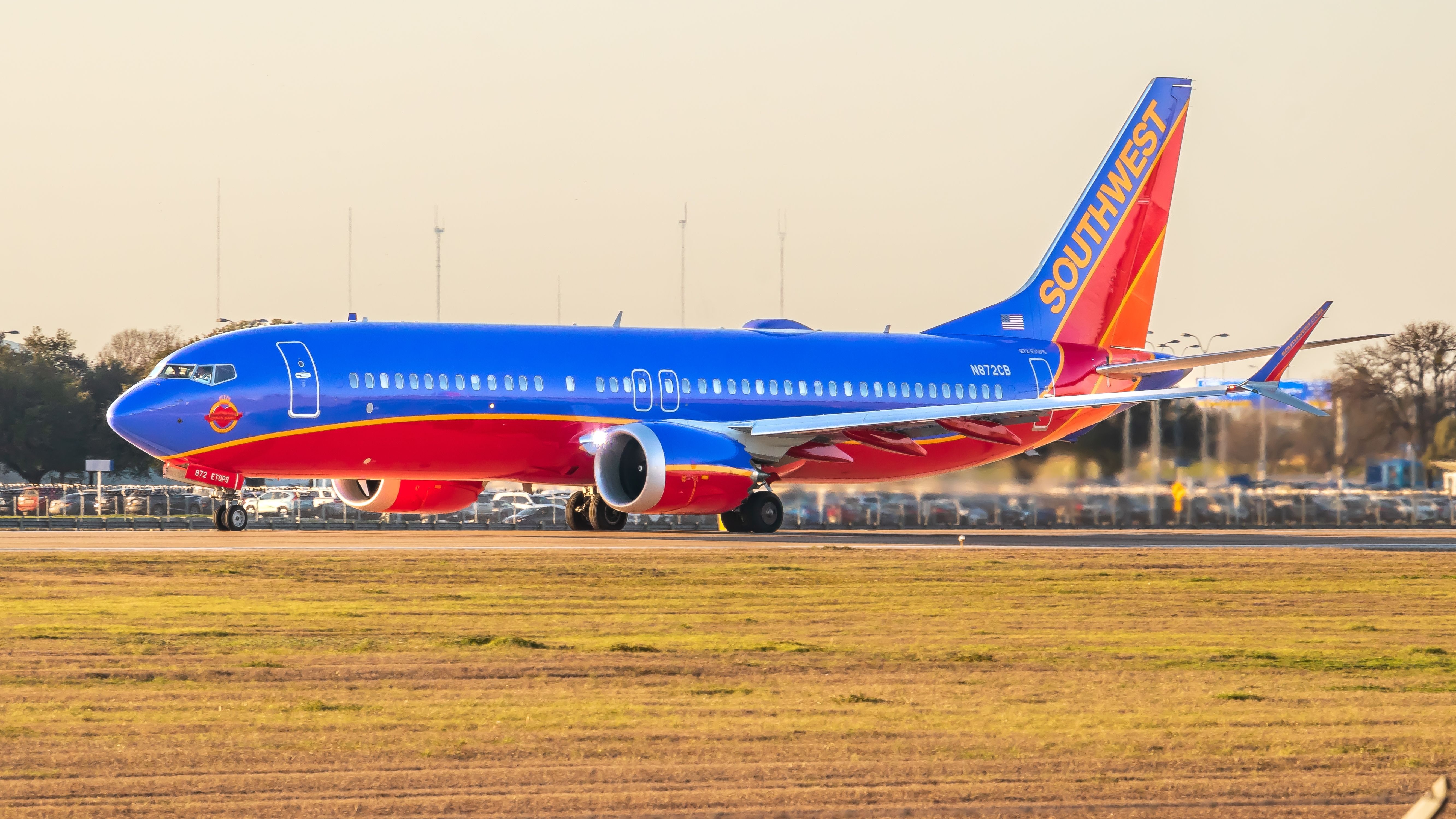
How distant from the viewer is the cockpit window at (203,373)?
106ft

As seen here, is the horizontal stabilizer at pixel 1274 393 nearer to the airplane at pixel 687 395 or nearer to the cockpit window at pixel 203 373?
the airplane at pixel 687 395

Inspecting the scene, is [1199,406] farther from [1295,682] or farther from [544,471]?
[1295,682]

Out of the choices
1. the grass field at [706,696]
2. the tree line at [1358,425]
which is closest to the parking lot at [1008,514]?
the tree line at [1358,425]

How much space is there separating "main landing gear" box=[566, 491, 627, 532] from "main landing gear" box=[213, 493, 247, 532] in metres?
7.00

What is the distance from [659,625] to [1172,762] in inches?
307

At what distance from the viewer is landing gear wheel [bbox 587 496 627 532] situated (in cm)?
3788

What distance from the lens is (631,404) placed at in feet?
117

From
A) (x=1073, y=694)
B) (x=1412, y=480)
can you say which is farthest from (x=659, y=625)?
(x=1412, y=480)

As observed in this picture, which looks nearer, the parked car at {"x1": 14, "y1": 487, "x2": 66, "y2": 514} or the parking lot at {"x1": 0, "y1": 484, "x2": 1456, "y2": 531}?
the parking lot at {"x1": 0, "y1": 484, "x2": 1456, "y2": 531}

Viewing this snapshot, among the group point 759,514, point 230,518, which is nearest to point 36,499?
point 230,518

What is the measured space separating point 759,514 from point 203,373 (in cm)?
1158

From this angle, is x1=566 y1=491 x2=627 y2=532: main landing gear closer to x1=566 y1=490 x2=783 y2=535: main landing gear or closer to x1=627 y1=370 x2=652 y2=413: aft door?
x1=566 y1=490 x2=783 y2=535: main landing gear

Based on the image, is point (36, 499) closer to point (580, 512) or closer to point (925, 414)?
point (580, 512)

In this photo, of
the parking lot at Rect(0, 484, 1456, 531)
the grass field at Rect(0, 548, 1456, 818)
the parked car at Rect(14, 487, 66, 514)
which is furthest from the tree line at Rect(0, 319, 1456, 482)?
the grass field at Rect(0, 548, 1456, 818)
